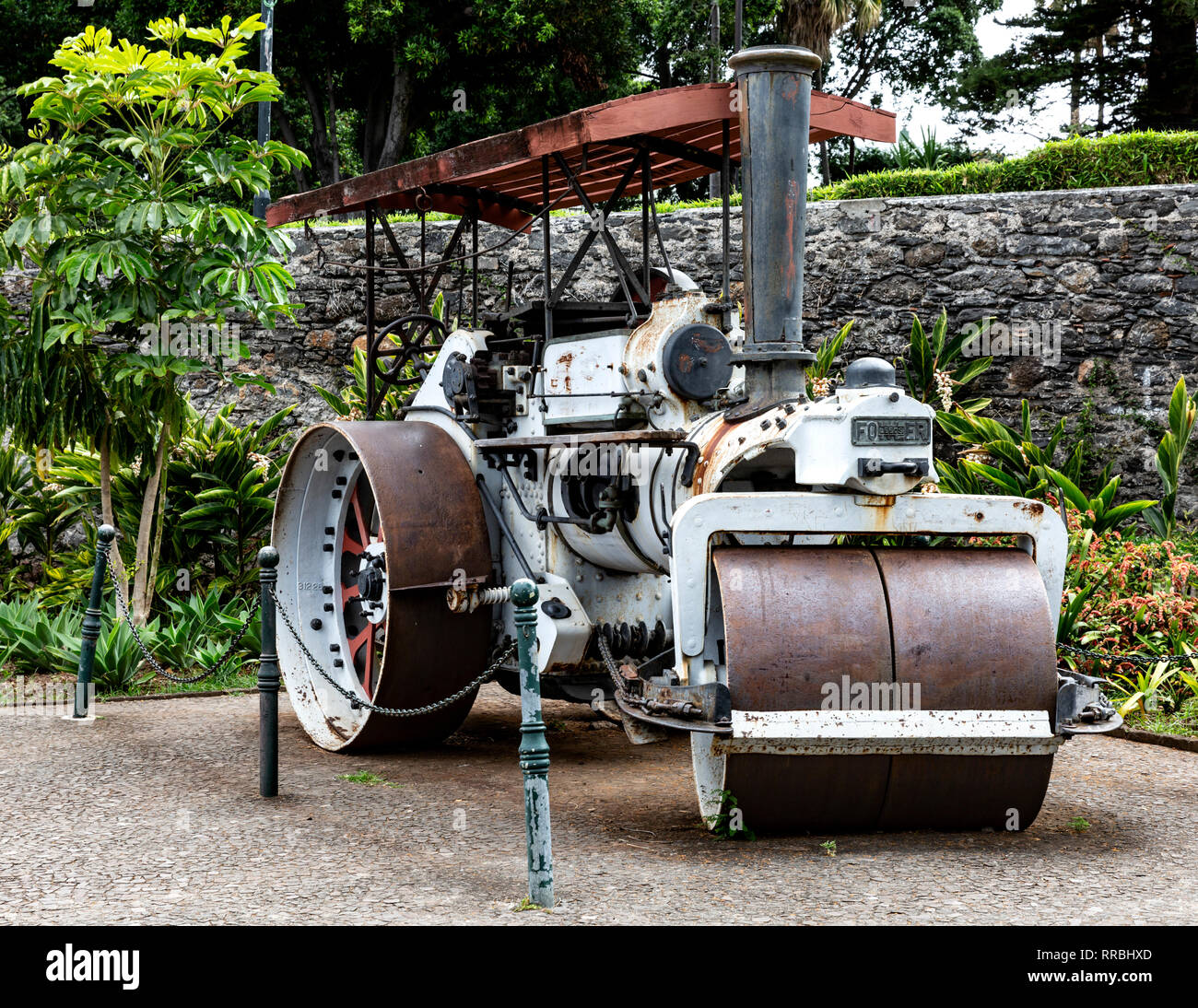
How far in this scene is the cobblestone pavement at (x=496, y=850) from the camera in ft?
12.3

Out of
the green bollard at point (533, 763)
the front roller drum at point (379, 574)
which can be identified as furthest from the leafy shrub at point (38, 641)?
the green bollard at point (533, 763)

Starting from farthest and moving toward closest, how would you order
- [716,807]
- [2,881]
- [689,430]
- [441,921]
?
1. [689,430]
2. [716,807]
3. [2,881]
4. [441,921]

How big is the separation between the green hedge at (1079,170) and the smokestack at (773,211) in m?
6.75

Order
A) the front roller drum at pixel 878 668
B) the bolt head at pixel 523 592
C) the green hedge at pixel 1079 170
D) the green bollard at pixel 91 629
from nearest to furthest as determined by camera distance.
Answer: the bolt head at pixel 523 592 < the front roller drum at pixel 878 668 < the green bollard at pixel 91 629 < the green hedge at pixel 1079 170

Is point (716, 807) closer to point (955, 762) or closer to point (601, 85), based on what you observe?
point (955, 762)

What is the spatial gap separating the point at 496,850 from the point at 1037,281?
7765mm

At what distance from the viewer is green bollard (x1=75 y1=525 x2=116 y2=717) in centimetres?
716

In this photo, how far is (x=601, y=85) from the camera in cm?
1941

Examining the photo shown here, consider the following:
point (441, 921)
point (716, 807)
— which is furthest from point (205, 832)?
point (716, 807)

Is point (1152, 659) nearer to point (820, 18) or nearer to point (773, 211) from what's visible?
→ point (773, 211)

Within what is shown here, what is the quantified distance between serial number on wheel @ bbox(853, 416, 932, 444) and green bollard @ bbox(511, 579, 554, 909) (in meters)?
1.23

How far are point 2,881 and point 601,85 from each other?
17.0m
